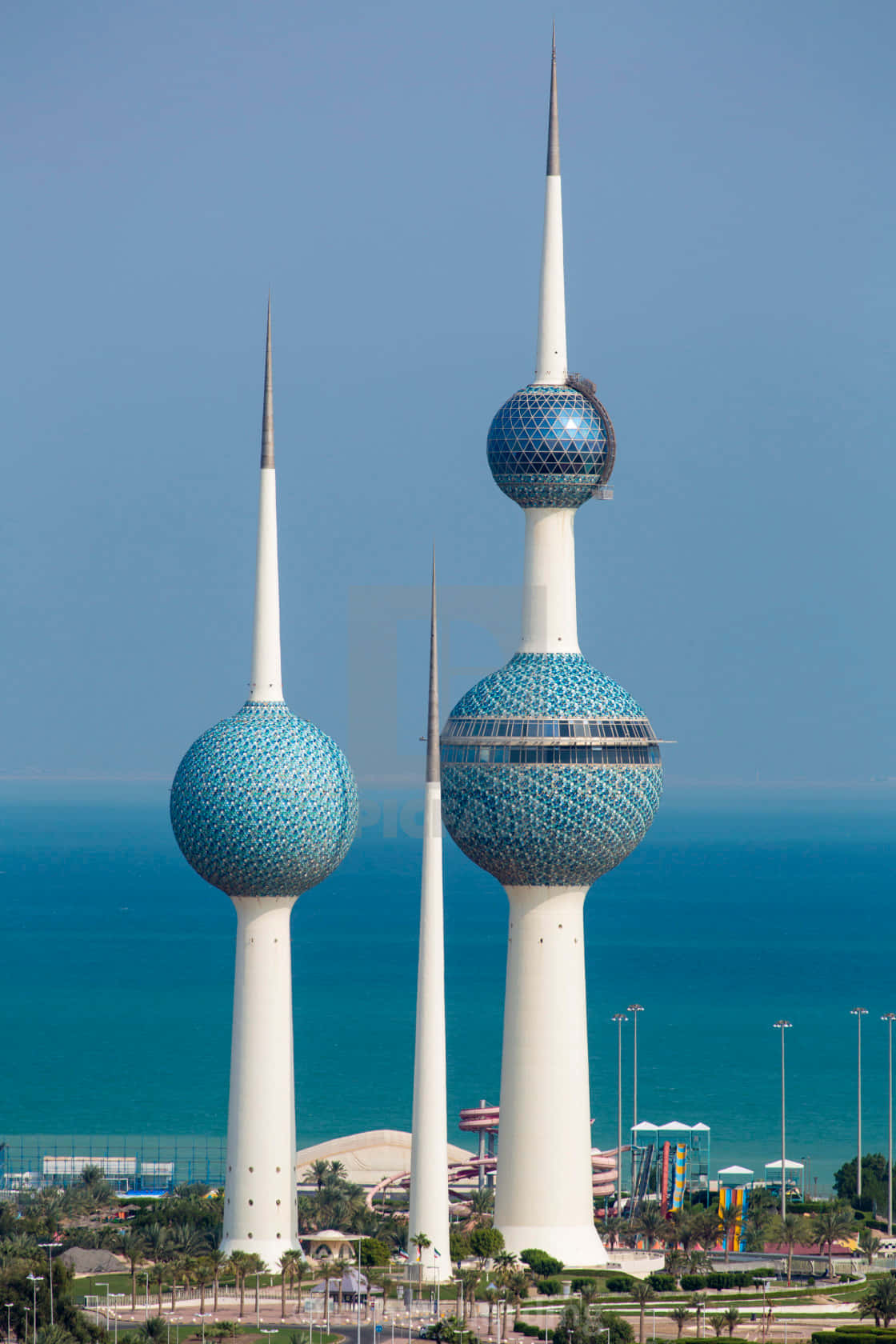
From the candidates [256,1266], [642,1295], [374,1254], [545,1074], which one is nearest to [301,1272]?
[256,1266]

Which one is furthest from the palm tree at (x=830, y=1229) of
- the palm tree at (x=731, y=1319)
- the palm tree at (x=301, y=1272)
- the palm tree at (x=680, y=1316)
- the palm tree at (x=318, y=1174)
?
the palm tree at (x=318, y=1174)

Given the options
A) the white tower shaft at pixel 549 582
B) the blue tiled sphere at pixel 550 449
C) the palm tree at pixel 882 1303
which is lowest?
the palm tree at pixel 882 1303

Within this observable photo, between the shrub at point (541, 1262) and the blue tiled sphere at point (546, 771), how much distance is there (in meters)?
12.2

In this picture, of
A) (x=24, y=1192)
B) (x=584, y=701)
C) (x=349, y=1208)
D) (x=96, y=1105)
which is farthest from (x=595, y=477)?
(x=96, y=1105)

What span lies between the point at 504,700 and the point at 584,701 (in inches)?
106

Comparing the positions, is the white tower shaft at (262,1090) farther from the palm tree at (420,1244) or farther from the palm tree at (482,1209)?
the palm tree at (420,1244)

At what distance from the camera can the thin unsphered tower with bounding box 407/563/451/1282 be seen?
260 ft

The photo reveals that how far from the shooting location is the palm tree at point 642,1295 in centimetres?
7481

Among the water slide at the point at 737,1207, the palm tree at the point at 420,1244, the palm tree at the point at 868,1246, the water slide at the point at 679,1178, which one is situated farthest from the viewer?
the water slide at the point at 679,1178

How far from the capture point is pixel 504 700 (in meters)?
87.6

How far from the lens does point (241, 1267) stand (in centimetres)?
8056

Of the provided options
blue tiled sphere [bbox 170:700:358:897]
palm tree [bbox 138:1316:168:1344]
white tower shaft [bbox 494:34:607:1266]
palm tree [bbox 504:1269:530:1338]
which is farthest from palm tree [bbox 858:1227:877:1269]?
palm tree [bbox 138:1316:168:1344]

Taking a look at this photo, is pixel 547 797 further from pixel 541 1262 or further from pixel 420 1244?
pixel 420 1244

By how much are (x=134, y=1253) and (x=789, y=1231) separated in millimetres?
22173
